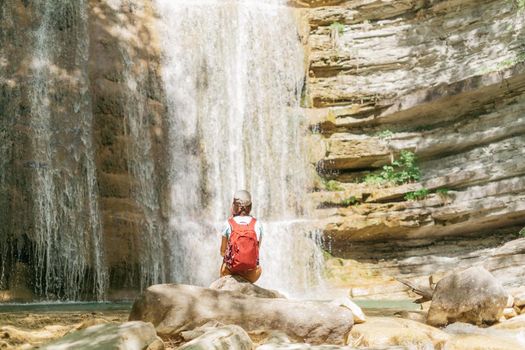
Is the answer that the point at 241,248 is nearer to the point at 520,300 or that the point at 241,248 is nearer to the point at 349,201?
the point at 520,300

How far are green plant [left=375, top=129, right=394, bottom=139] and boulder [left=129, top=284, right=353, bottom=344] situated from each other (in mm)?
11438

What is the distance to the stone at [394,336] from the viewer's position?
212 inches

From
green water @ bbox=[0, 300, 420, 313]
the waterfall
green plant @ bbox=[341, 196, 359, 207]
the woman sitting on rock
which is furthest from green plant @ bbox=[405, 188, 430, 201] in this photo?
the woman sitting on rock

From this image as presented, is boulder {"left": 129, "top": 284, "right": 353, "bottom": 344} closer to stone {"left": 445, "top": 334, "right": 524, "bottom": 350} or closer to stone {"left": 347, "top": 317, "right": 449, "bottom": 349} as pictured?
stone {"left": 347, "top": 317, "right": 449, "bottom": 349}

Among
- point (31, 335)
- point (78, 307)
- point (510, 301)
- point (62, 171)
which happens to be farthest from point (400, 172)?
point (31, 335)

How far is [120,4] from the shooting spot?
15773 mm

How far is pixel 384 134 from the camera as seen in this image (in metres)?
16.6

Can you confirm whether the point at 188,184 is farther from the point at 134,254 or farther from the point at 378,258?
the point at 378,258

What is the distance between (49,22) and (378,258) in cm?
1053

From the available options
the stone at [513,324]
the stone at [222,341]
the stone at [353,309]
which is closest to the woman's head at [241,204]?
the stone at [353,309]

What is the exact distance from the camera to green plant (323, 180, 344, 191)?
54.3ft

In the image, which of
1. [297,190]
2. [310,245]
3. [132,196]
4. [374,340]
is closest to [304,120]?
[297,190]

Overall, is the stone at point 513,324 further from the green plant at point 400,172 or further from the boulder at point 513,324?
the green plant at point 400,172

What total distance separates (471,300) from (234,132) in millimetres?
10579
